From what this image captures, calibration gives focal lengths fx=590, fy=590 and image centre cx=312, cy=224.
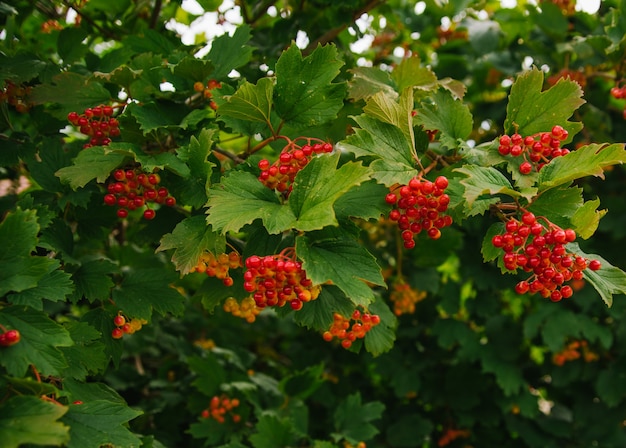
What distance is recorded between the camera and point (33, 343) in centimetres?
114

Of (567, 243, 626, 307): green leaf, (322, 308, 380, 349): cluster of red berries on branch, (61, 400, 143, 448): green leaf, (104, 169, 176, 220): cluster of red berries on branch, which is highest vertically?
(104, 169, 176, 220): cluster of red berries on branch

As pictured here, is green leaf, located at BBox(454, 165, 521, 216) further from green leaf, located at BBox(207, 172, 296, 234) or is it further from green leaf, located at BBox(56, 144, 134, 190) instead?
green leaf, located at BBox(56, 144, 134, 190)

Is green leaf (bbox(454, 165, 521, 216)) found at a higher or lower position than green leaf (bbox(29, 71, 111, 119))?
lower

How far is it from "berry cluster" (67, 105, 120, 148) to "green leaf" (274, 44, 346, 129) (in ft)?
1.54

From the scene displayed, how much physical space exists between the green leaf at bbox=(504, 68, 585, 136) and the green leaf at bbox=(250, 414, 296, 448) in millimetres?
1161

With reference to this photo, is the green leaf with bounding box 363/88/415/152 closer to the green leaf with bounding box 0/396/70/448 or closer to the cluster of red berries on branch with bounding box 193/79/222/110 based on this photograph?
the cluster of red berries on branch with bounding box 193/79/222/110

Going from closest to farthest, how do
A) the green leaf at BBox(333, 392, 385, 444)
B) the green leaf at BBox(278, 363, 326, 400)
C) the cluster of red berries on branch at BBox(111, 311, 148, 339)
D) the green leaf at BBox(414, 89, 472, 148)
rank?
1. the green leaf at BBox(414, 89, 472, 148)
2. the cluster of red berries on branch at BBox(111, 311, 148, 339)
3. the green leaf at BBox(333, 392, 385, 444)
4. the green leaf at BBox(278, 363, 326, 400)

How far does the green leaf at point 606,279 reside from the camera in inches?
48.3

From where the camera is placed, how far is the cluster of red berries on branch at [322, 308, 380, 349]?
152 cm

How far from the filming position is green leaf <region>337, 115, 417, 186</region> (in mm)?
1241

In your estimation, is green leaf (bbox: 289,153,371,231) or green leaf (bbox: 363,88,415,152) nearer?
green leaf (bbox: 289,153,371,231)

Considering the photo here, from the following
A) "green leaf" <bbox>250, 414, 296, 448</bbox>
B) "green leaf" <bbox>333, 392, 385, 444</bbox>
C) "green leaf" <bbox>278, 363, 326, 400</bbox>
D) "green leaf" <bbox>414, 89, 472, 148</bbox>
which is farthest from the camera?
"green leaf" <bbox>278, 363, 326, 400</bbox>

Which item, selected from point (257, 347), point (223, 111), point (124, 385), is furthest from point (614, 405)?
point (223, 111)

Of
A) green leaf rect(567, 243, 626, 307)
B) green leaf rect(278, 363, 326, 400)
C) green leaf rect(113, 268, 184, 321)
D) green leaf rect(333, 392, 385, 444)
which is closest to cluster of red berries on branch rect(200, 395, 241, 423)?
green leaf rect(278, 363, 326, 400)
